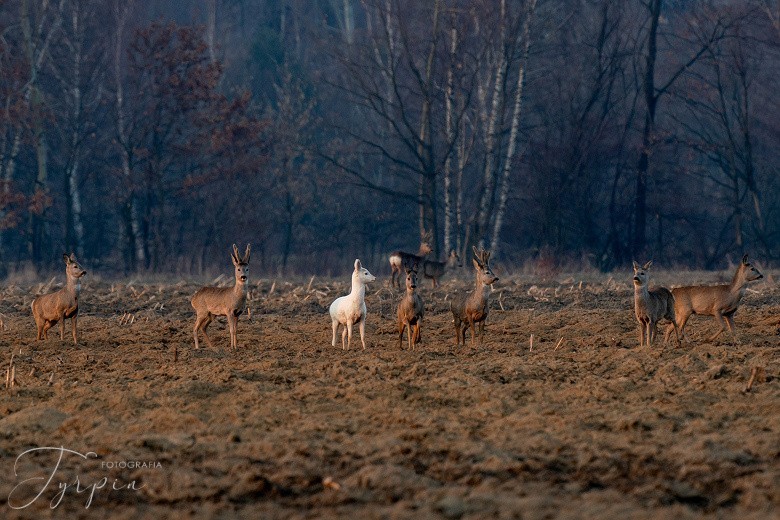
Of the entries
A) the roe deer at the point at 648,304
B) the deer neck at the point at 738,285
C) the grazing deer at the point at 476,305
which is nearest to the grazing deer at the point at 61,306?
the grazing deer at the point at 476,305

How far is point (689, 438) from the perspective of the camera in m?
8.84

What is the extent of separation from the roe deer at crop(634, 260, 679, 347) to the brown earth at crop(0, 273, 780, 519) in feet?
1.61

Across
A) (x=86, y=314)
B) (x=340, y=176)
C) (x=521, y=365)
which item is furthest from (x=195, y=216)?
(x=521, y=365)

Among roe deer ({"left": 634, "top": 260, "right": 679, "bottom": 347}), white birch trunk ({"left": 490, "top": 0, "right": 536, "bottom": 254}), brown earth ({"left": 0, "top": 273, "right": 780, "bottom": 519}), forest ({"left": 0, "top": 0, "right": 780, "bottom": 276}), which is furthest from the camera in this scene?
forest ({"left": 0, "top": 0, "right": 780, "bottom": 276})

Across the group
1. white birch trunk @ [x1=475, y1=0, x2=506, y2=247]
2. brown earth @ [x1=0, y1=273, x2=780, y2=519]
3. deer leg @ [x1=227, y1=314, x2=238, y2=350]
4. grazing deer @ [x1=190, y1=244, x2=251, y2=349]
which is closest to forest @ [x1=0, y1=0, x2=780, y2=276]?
white birch trunk @ [x1=475, y1=0, x2=506, y2=247]

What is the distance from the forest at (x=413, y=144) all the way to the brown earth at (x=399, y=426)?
17552 millimetres

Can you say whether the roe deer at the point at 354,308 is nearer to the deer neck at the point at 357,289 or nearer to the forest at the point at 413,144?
the deer neck at the point at 357,289

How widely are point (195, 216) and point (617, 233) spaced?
1410 cm

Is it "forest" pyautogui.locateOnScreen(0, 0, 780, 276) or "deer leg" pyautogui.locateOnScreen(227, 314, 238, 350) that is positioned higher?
"forest" pyautogui.locateOnScreen(0, 0, 780, 276)

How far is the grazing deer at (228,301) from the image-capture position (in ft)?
48.8

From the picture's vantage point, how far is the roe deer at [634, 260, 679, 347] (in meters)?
14.2

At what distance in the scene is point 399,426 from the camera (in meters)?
9.43

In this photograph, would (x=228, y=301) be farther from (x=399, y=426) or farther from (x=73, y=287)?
(x=399, y=426)

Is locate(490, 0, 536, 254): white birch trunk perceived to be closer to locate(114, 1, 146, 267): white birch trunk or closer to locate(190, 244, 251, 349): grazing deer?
locate(114, 1, 146, 267): white birch trunk
